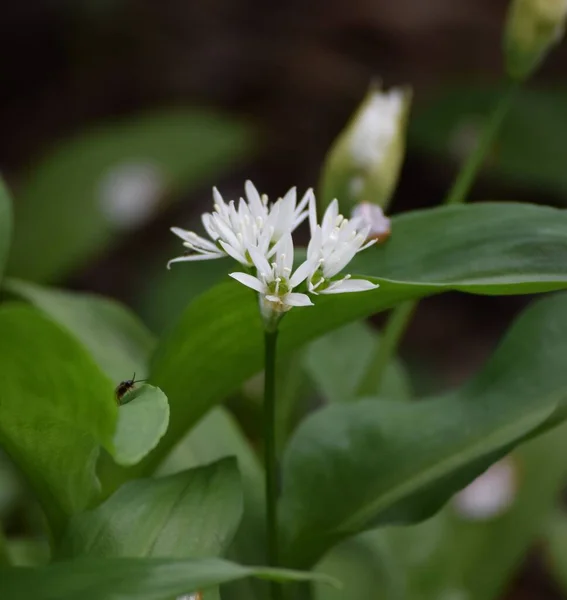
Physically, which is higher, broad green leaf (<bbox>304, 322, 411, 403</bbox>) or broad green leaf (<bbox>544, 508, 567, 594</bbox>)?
broad green leaf (<bbox>304, 322, 411, 403</bbox>)

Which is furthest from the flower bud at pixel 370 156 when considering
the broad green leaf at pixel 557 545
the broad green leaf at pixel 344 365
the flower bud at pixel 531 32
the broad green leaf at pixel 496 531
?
the broad green leaf at pixel 557 545

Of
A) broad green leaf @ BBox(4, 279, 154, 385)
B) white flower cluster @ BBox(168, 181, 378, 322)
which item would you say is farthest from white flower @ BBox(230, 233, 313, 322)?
broad green leaf @ BBox(4, 279, 154, 385)

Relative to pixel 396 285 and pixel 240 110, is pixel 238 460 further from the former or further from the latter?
pixel 240 110

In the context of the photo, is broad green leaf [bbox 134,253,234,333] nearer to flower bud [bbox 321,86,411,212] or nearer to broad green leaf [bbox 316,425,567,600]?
broad green leaf [bbox 316,425,567,600]

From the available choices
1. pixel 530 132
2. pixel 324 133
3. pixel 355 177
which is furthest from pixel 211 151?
pixel 355 177

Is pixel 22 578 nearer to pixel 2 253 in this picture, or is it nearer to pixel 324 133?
pixel 2 253

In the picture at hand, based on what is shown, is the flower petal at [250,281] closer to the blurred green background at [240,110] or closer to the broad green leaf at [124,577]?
the broad green leaf at [124,577]
